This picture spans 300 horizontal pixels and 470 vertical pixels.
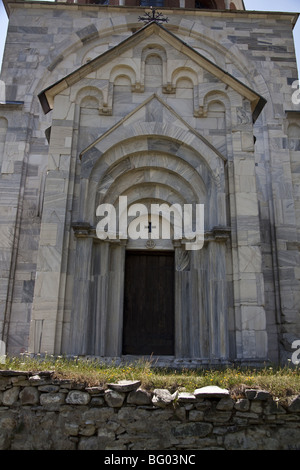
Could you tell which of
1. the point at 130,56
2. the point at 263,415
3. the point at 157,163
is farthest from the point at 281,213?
the point at 263,415

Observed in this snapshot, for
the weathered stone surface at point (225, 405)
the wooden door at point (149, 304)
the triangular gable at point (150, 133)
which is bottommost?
the weathered stone surface at point (225, 405)

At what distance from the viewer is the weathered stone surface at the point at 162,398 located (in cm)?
563

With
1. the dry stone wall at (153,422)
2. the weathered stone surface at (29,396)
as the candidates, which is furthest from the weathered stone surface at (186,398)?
the weathered stone surface at (29,396)

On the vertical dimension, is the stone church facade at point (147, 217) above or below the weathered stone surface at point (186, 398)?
above

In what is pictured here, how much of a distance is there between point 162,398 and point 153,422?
33 cm

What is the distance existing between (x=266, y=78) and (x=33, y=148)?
826 cm

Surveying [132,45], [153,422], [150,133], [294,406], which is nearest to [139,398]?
[153,422]

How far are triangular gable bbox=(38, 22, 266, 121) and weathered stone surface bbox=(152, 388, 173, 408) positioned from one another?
7.67 metres

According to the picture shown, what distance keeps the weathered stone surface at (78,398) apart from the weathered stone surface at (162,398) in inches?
36.9

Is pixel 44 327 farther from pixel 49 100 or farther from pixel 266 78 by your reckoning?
pixel 266 78

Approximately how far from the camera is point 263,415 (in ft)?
18.5

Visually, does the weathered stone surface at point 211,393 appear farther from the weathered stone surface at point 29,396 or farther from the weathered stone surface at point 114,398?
the weathered stone surface at point 29,396

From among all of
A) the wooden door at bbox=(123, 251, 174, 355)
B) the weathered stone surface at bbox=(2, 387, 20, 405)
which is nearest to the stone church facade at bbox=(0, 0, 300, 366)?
the wooden door at bbox=(123, 251, 174, 355)

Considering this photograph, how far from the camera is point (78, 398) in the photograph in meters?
5.81
